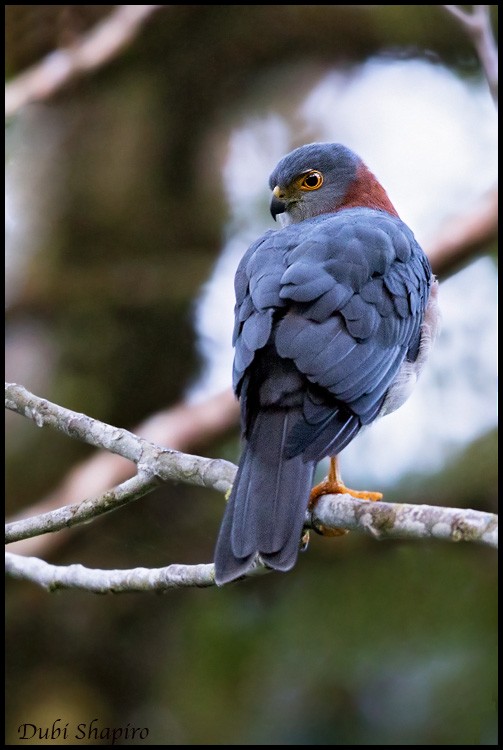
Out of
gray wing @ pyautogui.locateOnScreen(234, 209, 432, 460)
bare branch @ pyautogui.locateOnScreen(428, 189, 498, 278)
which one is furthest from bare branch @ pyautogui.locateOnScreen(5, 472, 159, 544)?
bare branch @ pyautogui.locateOnScreen(428, 189, 498, 278)

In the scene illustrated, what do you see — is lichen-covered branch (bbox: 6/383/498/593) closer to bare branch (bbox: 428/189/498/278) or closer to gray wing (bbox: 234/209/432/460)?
→ gray wing (bbox: 234/209/432/460)

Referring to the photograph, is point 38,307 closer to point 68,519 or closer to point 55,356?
point 55,356

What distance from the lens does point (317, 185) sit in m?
4.96

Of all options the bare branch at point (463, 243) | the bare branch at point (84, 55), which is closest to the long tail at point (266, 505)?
the bare branch at point (463, 243)

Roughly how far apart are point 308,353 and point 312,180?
2012 mm

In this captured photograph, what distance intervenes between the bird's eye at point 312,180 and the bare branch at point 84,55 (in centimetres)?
304

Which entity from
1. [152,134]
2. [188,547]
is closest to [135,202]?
[152,134]

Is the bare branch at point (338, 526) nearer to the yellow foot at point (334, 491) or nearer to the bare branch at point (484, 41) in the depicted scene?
the yellow foot at point (334, 491)

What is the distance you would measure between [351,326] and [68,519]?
1328 millimetres

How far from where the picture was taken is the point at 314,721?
591 centimetres

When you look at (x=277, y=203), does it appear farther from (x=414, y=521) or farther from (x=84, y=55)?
(x=84, y=55)

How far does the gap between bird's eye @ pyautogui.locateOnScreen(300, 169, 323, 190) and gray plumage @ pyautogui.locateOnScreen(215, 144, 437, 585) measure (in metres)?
0.72

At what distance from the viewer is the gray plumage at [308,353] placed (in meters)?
3.01

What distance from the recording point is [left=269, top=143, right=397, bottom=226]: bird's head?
194 inches
